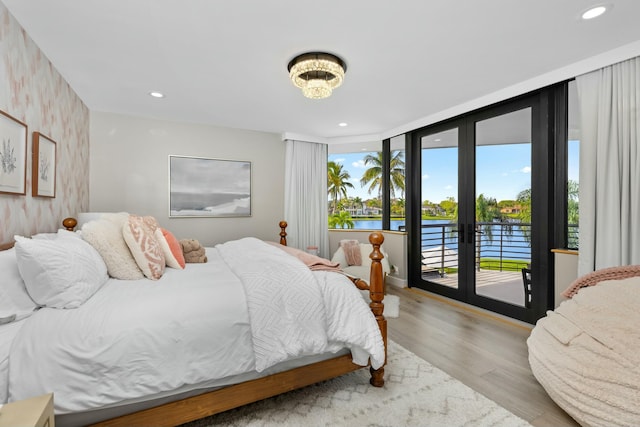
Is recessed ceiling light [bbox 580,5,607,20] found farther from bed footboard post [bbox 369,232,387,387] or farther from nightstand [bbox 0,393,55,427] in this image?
nightstand [bbox 0,393,55,427]

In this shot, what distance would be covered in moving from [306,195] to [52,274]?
3.62 m

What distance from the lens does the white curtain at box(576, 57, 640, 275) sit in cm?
214

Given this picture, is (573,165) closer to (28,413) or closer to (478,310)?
(478,310)

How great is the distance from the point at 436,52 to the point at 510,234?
2.11 m

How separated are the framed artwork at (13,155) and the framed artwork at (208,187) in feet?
6.24

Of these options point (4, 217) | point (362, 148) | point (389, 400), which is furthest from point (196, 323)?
point (362, 148)

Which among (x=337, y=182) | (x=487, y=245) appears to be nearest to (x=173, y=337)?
(x=487, y=245)

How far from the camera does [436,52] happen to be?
2254mm

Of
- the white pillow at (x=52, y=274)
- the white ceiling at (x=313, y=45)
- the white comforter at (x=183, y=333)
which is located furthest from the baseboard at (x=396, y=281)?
the white pillow at (x=52, y=274)

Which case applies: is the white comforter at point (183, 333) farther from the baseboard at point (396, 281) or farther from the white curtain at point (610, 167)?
the baseboard at point (396, 281)

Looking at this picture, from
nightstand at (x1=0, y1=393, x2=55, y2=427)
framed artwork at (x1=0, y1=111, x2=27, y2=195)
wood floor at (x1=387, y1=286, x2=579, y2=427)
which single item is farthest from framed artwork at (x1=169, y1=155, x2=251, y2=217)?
nightstand at (x1=0, y1=393, x2=55, y2=427)

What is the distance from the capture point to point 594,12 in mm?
1777

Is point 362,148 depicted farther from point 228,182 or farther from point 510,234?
point 510,234

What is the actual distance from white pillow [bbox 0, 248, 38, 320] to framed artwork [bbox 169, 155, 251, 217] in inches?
101
